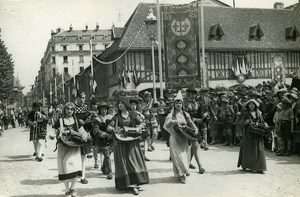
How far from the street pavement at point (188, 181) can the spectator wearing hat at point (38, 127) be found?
103cm

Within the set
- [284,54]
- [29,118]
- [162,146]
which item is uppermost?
[284,54]

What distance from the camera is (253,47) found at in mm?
35062

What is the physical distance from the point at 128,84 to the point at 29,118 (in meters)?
18.7

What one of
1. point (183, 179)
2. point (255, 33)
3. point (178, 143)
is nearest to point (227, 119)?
point (178, 143)

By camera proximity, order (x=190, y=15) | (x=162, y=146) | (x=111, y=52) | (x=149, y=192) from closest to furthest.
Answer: (x=149, y=192)
(x=162, y=146)
(x=190, y=15)
(x=111, y=52)

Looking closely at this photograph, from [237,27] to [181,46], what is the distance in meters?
15.7

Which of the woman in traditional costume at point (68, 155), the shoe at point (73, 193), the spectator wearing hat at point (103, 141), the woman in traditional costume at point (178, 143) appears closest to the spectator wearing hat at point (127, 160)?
the woman in traditional costume at point (68, 155)

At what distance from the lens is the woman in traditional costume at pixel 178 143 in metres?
8.45

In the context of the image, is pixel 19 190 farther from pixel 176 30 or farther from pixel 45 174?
pixel 176 30

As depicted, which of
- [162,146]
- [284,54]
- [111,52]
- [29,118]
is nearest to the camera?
[29,118]

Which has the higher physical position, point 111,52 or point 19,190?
point 111,52

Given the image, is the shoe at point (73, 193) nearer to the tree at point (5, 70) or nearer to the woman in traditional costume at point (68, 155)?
the woman in traditional costume at point (68, 155)

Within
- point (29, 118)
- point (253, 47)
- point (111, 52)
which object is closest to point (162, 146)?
point (29, 118)

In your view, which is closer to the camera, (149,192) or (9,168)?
(149,192)
